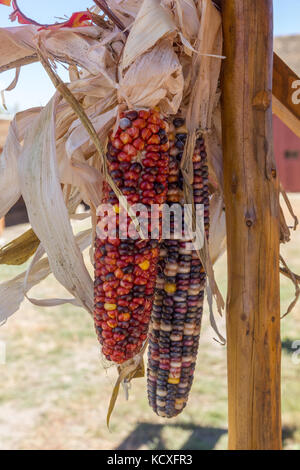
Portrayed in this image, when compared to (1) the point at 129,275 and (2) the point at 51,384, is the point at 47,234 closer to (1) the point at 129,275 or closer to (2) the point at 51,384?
(1) the point at 129,275

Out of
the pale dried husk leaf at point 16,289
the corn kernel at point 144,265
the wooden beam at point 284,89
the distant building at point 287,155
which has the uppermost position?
the wooden beam at point 284,89

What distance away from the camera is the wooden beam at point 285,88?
1231 millimetres

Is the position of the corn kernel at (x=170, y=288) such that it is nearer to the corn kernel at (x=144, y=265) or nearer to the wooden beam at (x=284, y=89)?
the corn kernel at (x=144, y=265)

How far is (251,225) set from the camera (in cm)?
107

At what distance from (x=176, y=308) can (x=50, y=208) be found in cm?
38

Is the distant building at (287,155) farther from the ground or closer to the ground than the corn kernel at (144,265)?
closer to the ground

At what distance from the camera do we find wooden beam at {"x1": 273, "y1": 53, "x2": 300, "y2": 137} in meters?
1.23

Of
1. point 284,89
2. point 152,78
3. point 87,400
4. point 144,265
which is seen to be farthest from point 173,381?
point 87,400

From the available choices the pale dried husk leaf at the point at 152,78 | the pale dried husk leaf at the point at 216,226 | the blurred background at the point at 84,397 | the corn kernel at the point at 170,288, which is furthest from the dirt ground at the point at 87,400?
the pale dried husk leaf at the point at 152,78

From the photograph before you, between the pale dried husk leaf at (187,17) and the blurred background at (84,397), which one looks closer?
the pale dried husk leaf at (187,17)

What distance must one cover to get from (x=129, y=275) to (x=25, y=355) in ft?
10.3

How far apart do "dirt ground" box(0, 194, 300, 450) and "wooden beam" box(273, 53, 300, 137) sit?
2.00 m

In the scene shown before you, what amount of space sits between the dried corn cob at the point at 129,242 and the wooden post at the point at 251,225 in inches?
7.5

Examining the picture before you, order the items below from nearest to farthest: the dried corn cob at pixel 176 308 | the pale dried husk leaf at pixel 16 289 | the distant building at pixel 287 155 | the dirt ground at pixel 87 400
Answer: the dried corn cob at pixel 176 308, the pale dried husk leaf at pixel 16 289, the dirt ground at pixel 87 400, the distant building at pixel 287 155
